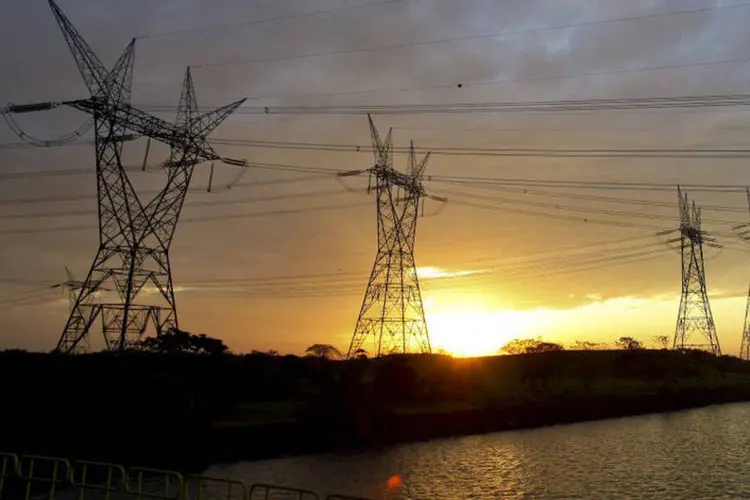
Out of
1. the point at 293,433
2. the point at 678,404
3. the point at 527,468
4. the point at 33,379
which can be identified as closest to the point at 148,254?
the point at 33,379

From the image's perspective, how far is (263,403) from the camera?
71.7 m

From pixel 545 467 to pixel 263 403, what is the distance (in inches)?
1275

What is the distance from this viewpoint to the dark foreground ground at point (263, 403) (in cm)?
4938

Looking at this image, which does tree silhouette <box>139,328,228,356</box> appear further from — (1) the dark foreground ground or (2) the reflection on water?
(2) the reflection on water

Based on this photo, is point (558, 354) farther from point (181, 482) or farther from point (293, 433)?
point (181, 482)

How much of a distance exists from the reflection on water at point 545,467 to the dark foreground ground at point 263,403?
361 cm

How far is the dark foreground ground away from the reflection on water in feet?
11.8

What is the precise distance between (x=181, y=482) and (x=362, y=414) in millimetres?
49929

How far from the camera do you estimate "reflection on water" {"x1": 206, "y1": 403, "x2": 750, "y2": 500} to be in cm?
4344

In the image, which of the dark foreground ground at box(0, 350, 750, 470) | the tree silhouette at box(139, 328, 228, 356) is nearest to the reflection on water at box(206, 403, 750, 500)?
the dark foreground ground at box(0, 350, 750, 470)

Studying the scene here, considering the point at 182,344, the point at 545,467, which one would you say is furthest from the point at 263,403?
the point at 545,467

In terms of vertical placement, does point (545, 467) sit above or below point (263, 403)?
below

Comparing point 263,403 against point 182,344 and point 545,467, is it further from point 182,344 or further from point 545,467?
point 545,467

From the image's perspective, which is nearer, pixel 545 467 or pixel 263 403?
pixel 545 467
